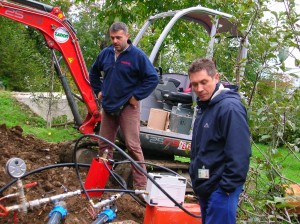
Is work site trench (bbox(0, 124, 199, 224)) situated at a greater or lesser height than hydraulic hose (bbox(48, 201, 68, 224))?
lesser

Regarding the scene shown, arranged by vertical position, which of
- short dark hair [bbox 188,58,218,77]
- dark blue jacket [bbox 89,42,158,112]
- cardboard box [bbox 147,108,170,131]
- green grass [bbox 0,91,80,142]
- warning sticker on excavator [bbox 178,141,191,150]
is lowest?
green grass [bbox 0,91,80,142]

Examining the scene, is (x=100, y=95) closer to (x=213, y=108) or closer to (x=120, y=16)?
(x=213, y=108)

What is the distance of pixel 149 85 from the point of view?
5773 millimetres

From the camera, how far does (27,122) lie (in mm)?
11312

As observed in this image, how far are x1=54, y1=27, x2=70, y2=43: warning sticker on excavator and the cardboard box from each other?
Answer: 1597 mm

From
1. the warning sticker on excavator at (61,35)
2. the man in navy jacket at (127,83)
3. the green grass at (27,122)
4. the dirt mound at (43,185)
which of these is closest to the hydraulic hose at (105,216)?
A: the dirt mound at (43,185)

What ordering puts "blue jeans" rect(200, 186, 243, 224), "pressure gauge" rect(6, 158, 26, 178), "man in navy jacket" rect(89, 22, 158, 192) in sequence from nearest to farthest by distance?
"blue jeans" rect(200, 186, 243, 224)
"pressure gauge" rect(6, 158, 26, 178)
"man in navy jacket" rect(89, 22, 158, 192)

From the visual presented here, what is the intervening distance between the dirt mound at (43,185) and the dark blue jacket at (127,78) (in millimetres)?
1042

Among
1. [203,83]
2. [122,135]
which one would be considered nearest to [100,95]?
[122,135]

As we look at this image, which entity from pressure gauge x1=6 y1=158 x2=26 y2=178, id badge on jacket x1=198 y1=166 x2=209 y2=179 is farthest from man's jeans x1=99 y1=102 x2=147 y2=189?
id badge on jacket x1=198 y1=166 x2=209 y2=179

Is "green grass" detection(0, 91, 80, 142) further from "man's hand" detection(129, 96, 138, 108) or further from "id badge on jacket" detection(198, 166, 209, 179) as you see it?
"id badge on jacket" detection(198, 166, 209, 179)

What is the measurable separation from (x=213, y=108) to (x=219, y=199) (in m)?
0.59

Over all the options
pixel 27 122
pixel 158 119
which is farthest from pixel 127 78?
pixel 27 122

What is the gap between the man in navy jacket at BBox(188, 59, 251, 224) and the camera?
3209 millimetres
